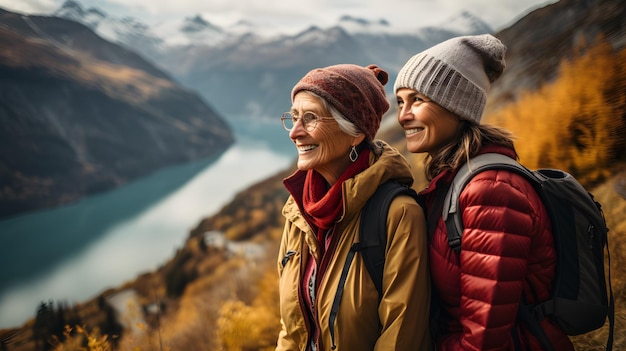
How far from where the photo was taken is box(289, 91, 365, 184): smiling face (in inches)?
72.2

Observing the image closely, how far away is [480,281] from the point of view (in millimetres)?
1385

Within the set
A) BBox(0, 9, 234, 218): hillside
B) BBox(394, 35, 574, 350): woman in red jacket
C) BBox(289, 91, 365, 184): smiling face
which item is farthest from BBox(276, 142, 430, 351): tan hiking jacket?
BBox(0, 9, 234, 218): hillside

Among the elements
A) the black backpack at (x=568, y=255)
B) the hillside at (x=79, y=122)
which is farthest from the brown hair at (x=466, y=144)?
the hillside at (x=79, y=122)

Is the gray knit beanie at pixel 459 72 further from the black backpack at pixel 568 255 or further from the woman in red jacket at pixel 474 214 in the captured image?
the black backpack at pixel 568 255

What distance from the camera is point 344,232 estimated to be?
5.72 ft

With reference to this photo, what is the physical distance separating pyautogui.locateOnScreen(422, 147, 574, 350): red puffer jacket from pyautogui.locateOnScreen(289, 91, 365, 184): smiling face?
650 millimetres

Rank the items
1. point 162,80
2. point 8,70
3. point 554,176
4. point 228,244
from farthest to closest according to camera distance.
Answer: point 162,80 → point 8,70 → point 228,244 → point 554,176

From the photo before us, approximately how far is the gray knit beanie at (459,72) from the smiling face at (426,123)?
0.17 ft

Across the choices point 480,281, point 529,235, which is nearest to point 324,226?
point 480,281

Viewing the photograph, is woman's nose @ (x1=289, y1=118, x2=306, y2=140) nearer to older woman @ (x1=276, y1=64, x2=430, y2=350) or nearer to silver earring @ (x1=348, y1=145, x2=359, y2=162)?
older woman @ (x1=276, y1=64, x2=430, y2=350)

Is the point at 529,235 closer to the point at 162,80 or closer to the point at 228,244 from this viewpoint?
the point at 228,244

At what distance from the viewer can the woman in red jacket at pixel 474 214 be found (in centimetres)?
136

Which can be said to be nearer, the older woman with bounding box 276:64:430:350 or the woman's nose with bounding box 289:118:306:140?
the older woman with bounding box 276:64:430:350

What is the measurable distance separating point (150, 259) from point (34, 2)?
57.0 feet
